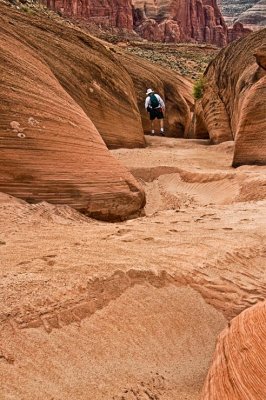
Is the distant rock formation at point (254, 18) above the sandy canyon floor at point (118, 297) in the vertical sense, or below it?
above

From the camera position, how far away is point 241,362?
2.26 m

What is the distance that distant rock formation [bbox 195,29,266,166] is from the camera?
31.9ft

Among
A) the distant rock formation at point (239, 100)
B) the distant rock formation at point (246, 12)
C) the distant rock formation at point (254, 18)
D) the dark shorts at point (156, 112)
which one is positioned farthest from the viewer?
the distant rock formation at point (246, 12)

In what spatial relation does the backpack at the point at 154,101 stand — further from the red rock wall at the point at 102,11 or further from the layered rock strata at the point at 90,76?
the red rock wall at the point at 102,11

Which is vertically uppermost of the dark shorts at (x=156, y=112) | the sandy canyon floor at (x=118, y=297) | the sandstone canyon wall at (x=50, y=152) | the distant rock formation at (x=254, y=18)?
the distant rock formation at (x=254, y=18)

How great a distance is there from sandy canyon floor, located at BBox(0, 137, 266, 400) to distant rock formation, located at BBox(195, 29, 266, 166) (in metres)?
4.41

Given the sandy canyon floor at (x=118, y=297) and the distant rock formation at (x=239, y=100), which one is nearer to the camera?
the sandy canyon floor at (x=118, y=297)

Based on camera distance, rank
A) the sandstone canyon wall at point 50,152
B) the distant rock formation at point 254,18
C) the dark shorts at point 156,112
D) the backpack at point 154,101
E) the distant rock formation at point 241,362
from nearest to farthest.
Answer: the distant rock formation at point 241,362 < the sandstone canyon wall at point 50,152 < the backpack at point 154,101 < the dark shorts at point 156,112 < the distant rock formation at point 254,18

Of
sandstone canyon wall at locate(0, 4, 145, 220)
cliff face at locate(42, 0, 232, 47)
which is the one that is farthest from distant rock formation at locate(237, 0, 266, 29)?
sandstone canyon wall at locate(0, 4, 145, 220)

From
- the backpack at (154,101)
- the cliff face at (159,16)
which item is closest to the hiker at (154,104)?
the backpack at (154,101)

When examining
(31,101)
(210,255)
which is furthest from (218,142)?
(210,255)

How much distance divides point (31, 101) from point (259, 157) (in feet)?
17.2

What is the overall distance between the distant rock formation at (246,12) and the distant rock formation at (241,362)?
398 feet

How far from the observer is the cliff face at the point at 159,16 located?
66.9 metres
